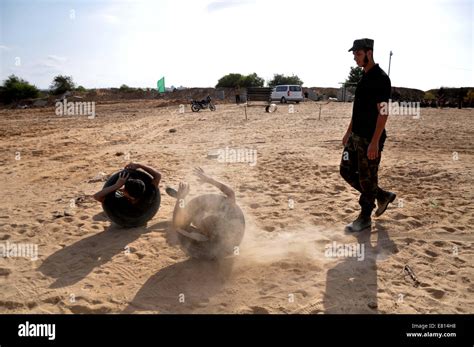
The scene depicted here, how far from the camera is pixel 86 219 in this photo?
17.7 feet

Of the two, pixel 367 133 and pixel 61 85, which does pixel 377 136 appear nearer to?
pixel 367 133

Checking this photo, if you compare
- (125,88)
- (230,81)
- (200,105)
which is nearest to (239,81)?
(230,81)

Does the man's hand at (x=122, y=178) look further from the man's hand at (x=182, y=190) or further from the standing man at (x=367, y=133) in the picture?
the standing man at (x=367, y=133)

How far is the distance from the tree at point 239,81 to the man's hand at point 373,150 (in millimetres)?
46632

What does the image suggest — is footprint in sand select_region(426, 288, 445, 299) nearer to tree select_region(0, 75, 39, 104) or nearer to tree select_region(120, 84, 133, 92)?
tree select_region(0, 75, 39, 104)

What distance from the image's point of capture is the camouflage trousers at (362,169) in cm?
437

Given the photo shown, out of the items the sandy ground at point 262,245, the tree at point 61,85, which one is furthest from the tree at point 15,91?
the sandy ground at point 262,245

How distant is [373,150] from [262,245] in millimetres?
1793

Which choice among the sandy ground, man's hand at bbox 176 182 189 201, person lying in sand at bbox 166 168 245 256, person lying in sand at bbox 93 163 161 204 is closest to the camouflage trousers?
the sandy ground

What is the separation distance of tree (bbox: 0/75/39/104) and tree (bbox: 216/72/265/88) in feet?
78.8
